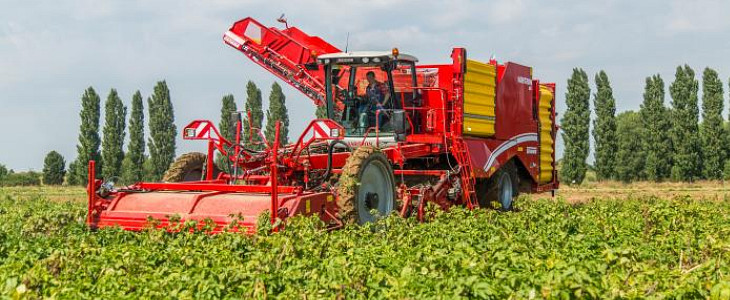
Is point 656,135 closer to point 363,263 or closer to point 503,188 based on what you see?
point 503,188

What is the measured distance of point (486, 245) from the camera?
709cm

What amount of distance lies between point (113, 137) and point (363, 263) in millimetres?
41827

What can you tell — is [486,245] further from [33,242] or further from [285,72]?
[285,72]

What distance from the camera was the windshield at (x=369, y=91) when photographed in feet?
39.1

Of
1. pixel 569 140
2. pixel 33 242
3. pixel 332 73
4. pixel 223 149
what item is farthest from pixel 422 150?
pixel 569 140

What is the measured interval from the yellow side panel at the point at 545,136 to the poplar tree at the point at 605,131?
29.3m

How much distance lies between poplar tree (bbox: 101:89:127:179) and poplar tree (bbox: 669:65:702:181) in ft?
96.0

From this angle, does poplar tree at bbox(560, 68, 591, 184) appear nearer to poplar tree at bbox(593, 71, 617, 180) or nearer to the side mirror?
poplar tree at bbox(593, 71, 617, 180)

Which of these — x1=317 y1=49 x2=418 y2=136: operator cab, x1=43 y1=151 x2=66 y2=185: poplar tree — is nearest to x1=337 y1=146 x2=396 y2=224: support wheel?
x1=317 y1=49 x2=418 y2=136: operator cab

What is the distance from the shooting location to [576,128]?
1756 inches

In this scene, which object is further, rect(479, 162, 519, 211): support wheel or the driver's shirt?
rect(479, 162, 519, 211): support wheel

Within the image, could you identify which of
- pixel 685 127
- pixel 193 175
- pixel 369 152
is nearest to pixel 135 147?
pixel 685 127

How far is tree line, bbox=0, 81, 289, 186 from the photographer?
45.2 m

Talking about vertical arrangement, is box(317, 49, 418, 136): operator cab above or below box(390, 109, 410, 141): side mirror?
above
